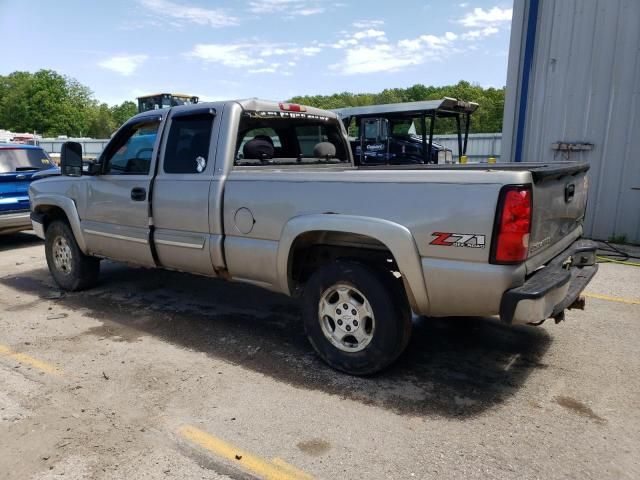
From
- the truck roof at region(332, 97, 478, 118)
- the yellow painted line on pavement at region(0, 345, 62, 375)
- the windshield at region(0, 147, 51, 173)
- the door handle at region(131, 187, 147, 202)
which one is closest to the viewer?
the yellow painted line on pavement at region(0, 345, 62, 375)

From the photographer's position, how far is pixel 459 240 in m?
3.01

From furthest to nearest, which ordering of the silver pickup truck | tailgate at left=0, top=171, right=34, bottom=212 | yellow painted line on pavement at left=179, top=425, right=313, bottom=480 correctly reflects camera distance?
tailgate at left=0, top=171, right=34, bottom=212 → the silver pickup truck → yellow painted line on pavement at left=179, top=425, right=313, bottom=480

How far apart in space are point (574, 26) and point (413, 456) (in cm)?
892

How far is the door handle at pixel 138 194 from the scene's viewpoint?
4.74 meters

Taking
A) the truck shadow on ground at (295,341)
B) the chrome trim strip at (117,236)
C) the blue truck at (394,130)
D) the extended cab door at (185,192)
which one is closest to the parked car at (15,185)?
the truck shadow on ground at (295,341)

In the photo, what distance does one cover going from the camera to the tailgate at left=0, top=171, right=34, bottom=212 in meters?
8.40

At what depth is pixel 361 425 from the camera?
3.02 metres

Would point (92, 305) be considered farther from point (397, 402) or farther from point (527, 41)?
point (527, 41)

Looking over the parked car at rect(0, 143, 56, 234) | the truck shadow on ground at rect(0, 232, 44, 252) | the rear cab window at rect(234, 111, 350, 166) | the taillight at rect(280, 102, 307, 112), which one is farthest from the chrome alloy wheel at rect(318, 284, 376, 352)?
the truck shadow on ground at rect(0, 232, 44, 252)

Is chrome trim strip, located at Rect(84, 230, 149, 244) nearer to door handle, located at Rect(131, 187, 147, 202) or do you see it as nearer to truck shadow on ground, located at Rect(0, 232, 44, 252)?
door handle, located at Rect(131, 187, 147, 202)

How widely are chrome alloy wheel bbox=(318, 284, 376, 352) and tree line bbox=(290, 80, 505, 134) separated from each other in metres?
70.7

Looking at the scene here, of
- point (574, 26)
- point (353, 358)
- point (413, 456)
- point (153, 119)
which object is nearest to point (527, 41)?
point (574, 26)

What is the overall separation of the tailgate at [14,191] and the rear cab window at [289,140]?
586cm

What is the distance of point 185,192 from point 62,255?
254cm
